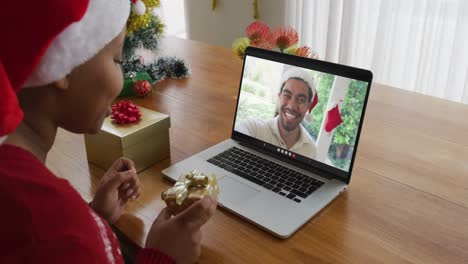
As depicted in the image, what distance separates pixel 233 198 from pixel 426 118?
0.64m

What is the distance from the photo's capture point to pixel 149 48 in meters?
1.51

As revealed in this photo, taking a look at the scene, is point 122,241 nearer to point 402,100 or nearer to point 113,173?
point 113,173

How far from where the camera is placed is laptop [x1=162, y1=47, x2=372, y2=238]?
88 cm

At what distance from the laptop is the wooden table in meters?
0.03

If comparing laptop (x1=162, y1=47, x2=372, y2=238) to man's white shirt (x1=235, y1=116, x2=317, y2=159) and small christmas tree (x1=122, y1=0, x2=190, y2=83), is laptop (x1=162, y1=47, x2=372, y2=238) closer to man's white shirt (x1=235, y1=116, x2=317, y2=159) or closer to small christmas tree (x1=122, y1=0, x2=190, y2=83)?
man's white shirt (x1=235, y1=116, x2=317, y2=159)

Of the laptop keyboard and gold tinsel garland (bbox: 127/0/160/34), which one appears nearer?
the laptop keyboard

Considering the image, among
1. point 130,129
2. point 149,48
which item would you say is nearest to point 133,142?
point 130,129

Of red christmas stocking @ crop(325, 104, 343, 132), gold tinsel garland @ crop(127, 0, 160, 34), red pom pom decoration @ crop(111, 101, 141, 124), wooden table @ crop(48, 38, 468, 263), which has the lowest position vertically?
wooden table @ crop(48, 38, 468, 263)

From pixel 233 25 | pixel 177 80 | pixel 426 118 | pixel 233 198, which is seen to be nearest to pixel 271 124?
A: pixel 233 198

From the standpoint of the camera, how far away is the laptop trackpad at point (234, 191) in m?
0.90

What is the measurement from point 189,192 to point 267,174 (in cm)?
23

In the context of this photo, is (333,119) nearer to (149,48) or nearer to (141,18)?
(141,18)

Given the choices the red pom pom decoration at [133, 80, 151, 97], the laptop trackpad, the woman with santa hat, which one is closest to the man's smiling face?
the laptop trackpad

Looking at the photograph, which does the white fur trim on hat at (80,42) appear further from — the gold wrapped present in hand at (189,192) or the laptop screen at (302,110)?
the laptop screen at (302,110)
